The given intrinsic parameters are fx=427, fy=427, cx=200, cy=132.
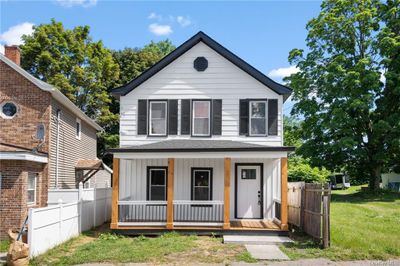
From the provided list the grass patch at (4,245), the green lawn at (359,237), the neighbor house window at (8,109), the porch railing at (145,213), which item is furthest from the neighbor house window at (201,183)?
the neighbor house window at (8,109)

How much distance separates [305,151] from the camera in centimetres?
2964

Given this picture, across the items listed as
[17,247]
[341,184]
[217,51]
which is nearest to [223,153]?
[217,51]

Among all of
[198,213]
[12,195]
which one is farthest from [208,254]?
[12,195]

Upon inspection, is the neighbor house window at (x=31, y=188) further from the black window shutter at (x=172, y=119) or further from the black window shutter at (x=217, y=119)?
the black window shutter at (x=217, y=119)

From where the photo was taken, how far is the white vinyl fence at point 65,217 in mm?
10995

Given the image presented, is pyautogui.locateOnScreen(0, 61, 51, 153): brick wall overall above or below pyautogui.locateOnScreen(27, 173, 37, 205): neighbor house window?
above

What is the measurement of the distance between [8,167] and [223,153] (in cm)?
737

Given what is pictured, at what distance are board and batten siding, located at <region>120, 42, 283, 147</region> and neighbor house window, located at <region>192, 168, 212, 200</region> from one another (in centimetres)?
138

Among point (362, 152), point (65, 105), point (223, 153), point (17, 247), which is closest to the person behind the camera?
point (17, 247)

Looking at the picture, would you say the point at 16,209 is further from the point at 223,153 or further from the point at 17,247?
the point at 223,153

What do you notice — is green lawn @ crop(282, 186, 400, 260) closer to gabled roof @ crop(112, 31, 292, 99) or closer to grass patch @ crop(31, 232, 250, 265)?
grass patch @ crop(31, 232, 250, 265)

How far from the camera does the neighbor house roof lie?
14414mm

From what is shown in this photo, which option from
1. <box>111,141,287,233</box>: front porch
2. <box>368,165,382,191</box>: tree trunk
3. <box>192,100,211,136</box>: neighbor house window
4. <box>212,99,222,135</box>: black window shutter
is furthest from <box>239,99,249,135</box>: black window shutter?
<box>368,165,382,191</box>: tree trunk

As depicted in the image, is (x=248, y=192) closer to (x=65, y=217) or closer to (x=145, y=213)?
(x=145, y=213)
